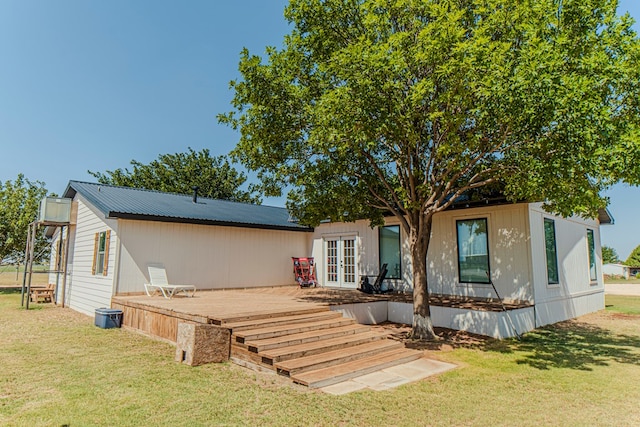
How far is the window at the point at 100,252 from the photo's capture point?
10.1 m

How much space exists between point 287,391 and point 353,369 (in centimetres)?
116

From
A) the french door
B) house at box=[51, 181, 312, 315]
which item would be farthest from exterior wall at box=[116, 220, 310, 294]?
the french door

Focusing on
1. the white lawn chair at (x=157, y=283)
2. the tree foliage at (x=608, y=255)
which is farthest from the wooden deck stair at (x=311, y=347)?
the tree foliage at (x=608, y=255)

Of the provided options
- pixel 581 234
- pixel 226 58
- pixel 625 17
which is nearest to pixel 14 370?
pixel 625 17

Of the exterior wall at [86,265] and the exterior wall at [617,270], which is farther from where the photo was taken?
the exterior wall at [617,270]

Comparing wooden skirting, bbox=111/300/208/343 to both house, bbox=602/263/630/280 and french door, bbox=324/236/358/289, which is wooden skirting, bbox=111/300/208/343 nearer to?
french door, bbox=324/236/358/289

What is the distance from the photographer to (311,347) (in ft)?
18.3

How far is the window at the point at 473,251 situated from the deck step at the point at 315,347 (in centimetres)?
426

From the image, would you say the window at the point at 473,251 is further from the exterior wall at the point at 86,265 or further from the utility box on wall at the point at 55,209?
the utility box on wall at the point at 55,209

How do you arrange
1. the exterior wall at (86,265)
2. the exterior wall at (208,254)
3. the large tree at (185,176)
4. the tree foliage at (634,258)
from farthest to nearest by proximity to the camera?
the tree foliage at (634,258) < the large tree at (185,176) < the exterior wall at (208,254) < the exterior wall at (86,265)

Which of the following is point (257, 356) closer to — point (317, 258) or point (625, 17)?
point (625, 17)

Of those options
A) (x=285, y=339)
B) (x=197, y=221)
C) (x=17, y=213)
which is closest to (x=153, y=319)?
(x=285, y=339)

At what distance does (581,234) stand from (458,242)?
4794 mm

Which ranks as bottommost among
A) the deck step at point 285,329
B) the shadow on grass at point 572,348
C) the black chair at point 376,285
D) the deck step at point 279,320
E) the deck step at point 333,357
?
the shadow on grass at point 572,348
